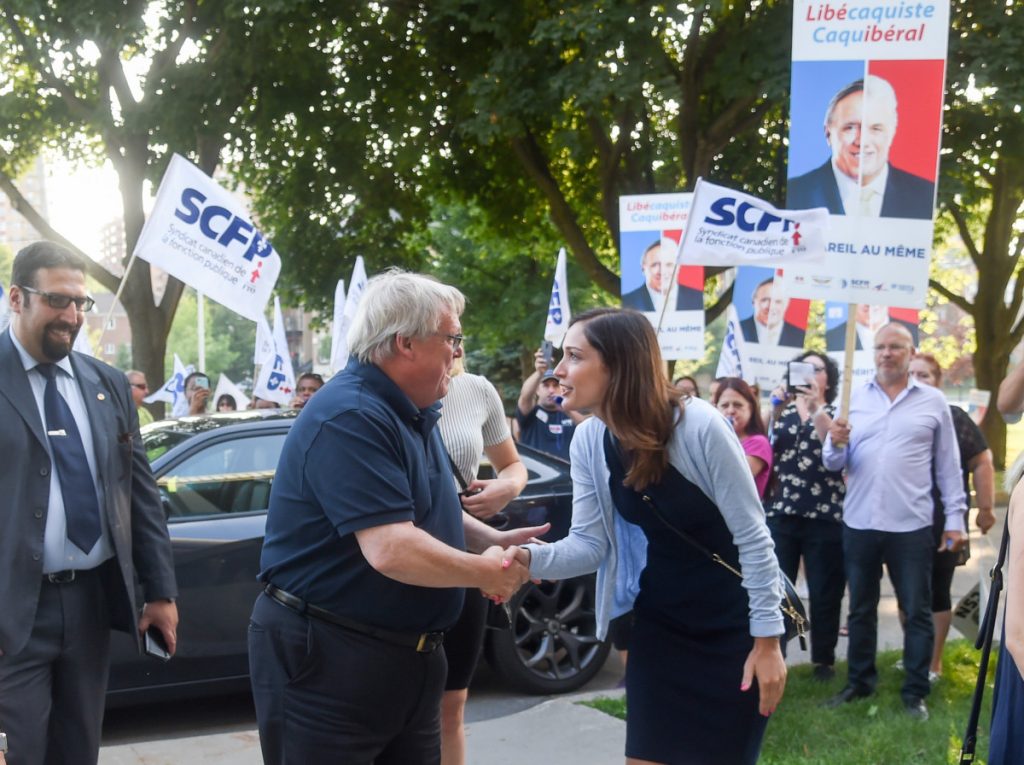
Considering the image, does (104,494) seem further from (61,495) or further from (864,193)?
Answer: (864,193)

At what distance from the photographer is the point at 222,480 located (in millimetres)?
6574

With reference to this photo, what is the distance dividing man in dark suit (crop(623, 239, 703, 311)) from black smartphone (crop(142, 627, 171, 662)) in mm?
8277

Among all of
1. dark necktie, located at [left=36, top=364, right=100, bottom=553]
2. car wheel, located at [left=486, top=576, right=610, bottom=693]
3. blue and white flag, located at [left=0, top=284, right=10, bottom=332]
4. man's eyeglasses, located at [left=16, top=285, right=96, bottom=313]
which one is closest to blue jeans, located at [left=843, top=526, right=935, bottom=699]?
car wheel, located at [left=486, top=576, right=610, bottom=693]

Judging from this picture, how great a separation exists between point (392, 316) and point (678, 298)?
893 centimetres

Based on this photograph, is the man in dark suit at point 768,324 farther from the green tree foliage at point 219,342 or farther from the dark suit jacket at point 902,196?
the green tree foliage at point 219,342

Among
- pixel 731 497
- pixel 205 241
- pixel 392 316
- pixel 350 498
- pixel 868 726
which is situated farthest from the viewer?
pixel 205 241

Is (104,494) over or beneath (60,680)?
over

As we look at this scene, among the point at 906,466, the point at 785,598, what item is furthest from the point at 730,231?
the point at 785,598

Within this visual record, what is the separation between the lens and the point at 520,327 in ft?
96.6

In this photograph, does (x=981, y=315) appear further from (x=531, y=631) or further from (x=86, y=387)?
(x=86, y=387)

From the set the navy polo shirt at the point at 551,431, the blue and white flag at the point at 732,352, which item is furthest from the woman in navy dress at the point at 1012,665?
the blue and white flag at the point at 732,352

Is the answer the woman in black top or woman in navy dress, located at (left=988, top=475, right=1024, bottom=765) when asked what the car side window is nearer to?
the woman in black top

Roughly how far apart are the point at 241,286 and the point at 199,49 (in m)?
10.5

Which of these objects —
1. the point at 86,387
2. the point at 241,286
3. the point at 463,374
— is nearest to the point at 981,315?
the point at 241,286
